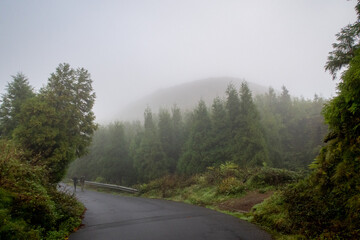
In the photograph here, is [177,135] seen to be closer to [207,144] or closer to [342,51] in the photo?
[207,144]

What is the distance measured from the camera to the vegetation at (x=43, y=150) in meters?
6.29

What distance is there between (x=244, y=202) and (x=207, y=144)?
20.3m

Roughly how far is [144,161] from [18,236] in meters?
30.2

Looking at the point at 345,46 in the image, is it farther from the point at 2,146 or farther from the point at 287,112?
the point at 287,112

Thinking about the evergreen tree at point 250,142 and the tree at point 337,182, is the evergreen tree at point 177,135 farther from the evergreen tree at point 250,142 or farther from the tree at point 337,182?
the tree at point 337,182

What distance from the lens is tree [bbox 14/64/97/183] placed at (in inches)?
626

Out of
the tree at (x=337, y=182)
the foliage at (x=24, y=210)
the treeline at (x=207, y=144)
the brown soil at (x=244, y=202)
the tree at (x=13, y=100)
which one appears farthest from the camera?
the treeline at (x=207, y=144)

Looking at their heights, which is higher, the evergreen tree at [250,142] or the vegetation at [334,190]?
the evergreen tree at [250,142]

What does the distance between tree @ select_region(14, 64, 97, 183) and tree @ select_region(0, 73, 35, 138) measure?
5.89 m

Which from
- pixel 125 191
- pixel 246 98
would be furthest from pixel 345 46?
pixel 125 191

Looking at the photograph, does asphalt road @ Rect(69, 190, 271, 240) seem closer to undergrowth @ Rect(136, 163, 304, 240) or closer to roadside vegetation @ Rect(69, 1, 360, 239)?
undergrowth @ Rect(136, 163, 304, 240)

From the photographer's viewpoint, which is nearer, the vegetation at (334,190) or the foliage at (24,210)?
the foliage at (24,210)

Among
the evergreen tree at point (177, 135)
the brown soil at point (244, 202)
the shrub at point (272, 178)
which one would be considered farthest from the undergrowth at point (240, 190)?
the evergreen tree at point (177, 135)

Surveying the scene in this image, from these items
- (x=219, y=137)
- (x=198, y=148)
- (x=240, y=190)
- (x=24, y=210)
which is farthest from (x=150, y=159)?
(x=24, y=210)
